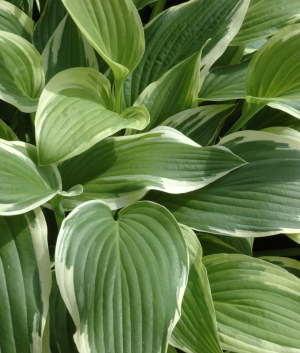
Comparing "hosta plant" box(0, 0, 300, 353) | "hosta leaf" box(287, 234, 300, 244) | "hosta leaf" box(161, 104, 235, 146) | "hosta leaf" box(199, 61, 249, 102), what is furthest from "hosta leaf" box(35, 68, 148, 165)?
"hosta leaf" box(287, 234, 300, 244)

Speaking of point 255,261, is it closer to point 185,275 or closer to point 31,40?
point 185,275

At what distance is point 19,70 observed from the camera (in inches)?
29.5

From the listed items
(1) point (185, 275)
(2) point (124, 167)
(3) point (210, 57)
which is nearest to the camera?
(1) point (185, 275)

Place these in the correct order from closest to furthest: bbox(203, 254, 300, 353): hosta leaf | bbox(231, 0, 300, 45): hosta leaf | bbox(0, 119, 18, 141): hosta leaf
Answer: bbox(203, 254, 300, 353): hosta leaf, bbox(0, 119, 18, 141): hosta leaf, bbox(231, 0, 300, 45): hosta leaf

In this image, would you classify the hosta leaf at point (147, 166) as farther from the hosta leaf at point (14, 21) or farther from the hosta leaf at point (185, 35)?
the hosta leaf at point (14, 21)

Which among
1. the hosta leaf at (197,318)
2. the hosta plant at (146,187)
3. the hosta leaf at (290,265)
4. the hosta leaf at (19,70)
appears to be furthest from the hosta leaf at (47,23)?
the hosta leaf at (290,265)

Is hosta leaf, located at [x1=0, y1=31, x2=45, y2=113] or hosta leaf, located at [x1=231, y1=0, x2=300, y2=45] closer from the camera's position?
hosta leaf, located at [x1=0, y1=31, x2=45, y2=113]

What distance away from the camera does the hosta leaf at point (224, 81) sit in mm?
844

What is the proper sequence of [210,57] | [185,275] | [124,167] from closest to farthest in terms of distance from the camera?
[185,275]
[124,167]
[210,57]

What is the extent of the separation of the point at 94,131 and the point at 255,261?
13.1 inches

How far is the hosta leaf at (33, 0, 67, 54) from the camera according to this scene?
0.89 metres

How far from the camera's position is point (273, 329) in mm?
661

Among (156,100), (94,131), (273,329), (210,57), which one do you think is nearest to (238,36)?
(210,57)

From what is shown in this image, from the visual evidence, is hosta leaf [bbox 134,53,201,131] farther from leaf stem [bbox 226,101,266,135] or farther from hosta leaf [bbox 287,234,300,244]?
hosta leaf [bbox 287,234,300,244]
